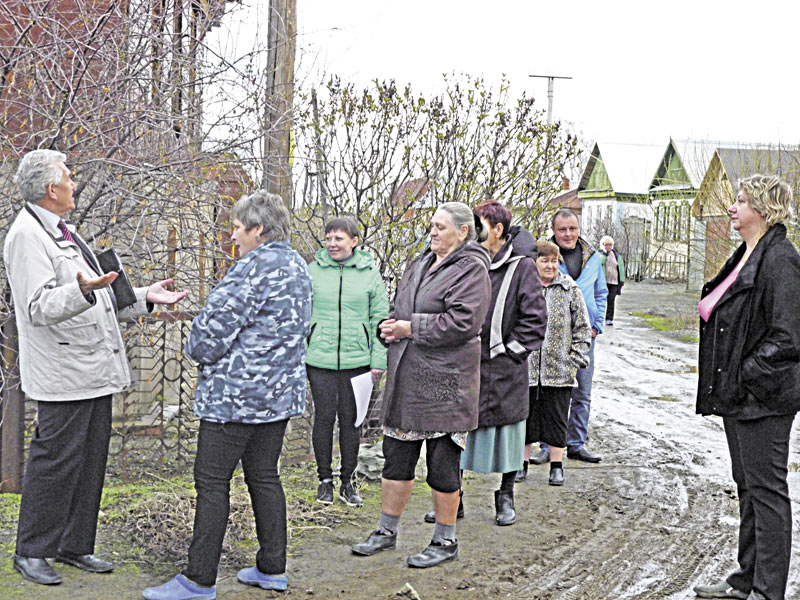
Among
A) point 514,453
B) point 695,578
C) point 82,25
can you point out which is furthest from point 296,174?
point 695,578

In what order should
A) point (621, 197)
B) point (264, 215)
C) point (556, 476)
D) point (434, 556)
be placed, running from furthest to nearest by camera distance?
point (621, 197) < point (556, 476) < point (434, 556) < point (264, 215)

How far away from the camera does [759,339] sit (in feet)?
14.5

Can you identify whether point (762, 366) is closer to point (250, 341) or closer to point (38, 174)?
point (250, 341)

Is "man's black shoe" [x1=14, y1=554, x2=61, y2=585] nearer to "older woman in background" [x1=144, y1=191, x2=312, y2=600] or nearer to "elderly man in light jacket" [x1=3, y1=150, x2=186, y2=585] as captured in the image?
"elderly man in light jacket" [x1=3, y1=150, x2=186, y2=585]

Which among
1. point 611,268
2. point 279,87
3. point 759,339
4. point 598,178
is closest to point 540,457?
point 759,339

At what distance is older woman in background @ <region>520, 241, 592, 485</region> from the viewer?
6711 mm

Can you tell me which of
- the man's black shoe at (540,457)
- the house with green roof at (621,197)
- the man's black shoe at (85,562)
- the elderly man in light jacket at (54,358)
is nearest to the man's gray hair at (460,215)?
the elderly man in light jacket at (54,358)

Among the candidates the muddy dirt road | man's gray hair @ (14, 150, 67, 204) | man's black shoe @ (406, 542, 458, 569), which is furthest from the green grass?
man's gray hair @ (14, 150, 67, 204)

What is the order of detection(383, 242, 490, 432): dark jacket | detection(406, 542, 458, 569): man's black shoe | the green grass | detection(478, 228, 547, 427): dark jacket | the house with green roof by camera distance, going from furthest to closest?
the house with green roof → the green grass → detection(478, 228, 547, 427): dark jacket → detection(406, 542, 458, 569): man's black shoe → detection(383, 242, 490, 432): dark jacket

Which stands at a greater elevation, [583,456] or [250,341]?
[250,341]

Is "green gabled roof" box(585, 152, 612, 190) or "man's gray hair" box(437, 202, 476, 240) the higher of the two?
"green gabled roof" box(585, 152, 612, 190)

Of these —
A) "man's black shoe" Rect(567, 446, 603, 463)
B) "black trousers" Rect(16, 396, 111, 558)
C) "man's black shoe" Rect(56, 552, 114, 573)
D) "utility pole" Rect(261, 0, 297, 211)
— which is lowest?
"man's black shoe" Rect(567, 446, 603, 463)

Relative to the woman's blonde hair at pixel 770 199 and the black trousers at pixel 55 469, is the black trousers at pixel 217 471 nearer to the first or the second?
the black trousers at pixel 55 469

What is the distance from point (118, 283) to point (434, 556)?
2.19 meters
